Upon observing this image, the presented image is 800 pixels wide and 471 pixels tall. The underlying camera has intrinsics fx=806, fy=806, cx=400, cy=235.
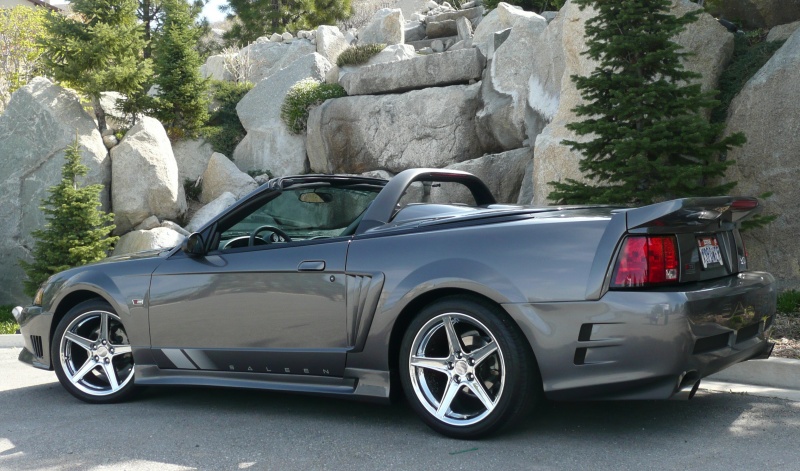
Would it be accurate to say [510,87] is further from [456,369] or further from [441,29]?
[441,29]

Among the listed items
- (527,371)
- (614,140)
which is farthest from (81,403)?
(614,140)

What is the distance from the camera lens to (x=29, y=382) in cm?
652

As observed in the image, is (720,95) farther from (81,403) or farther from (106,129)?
(106,129)

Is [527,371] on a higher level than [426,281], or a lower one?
lower

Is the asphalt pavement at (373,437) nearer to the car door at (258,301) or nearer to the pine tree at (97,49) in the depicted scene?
the car door at (258,301)

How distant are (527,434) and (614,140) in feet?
13.3

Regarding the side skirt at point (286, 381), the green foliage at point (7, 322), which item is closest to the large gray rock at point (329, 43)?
the green foliage at point (7, 322)

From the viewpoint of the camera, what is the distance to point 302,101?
18.3 meters

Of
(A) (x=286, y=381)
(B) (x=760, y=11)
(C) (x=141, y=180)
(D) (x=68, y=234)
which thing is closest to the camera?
(A) (x=286, y=381)

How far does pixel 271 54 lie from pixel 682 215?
22.6 meters

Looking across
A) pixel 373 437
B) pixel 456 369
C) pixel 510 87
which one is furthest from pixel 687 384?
pixel 510 87

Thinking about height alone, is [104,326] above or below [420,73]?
below

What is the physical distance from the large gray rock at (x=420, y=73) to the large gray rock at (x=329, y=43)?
20.6 ft

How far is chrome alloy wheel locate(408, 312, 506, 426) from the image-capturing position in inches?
161
